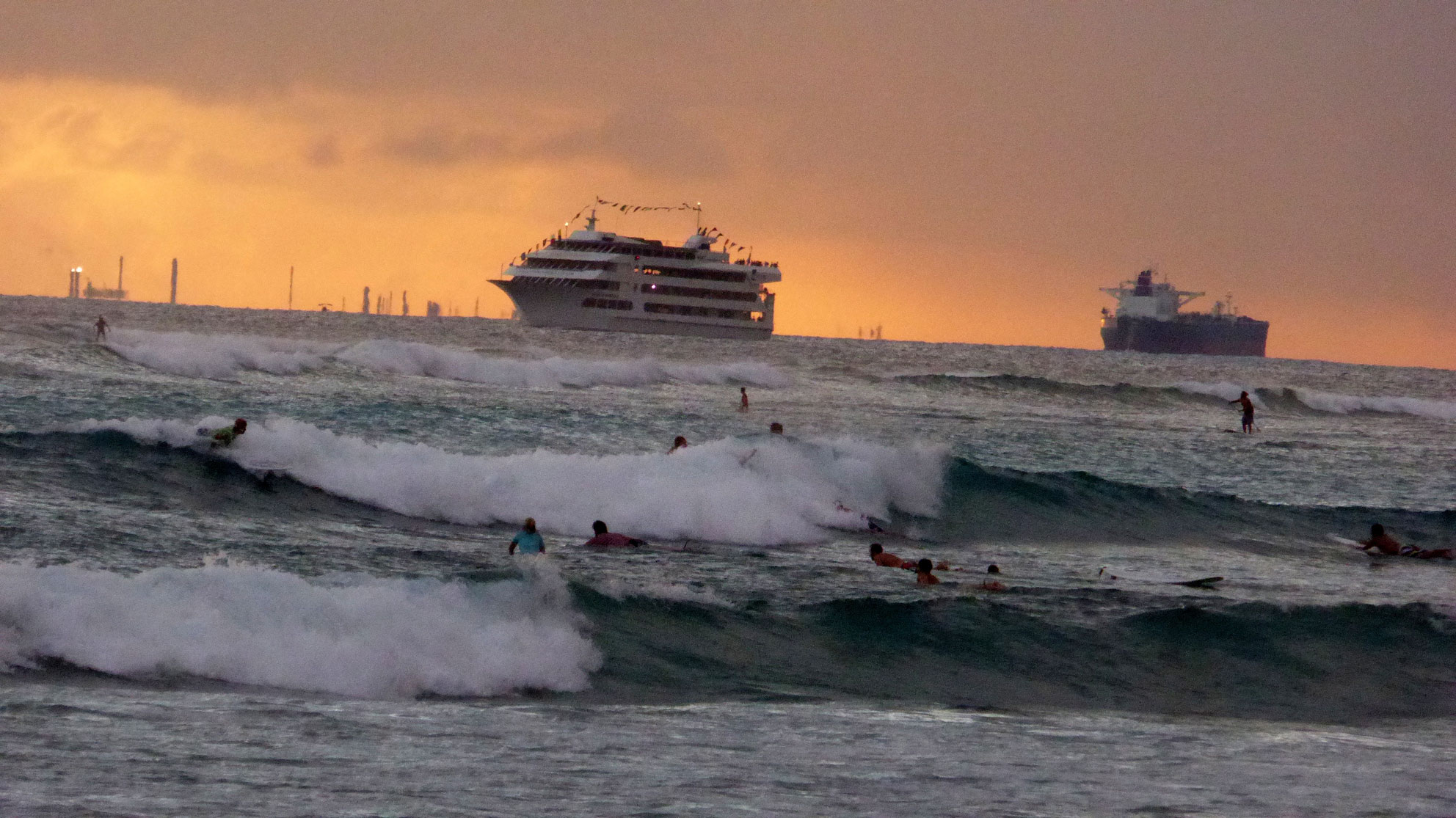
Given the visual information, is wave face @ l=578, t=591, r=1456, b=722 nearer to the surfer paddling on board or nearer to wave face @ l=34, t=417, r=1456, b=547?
wave face @ l=34, t=417, r=1456, b=547

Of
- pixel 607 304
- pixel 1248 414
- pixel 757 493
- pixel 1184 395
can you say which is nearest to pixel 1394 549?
pixel 757 493

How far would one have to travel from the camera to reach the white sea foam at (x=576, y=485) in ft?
68.2

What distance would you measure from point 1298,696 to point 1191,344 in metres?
190

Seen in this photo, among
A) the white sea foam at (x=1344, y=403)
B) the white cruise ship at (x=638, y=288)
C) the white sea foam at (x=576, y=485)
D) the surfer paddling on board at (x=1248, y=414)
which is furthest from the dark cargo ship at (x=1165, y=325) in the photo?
the white sea foam at (x=576, y=485)

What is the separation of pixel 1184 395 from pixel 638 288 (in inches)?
2455

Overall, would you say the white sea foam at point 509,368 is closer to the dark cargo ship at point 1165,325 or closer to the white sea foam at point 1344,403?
the white sea foam at point 1344,403

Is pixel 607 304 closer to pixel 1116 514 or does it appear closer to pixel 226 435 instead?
pixel 1116 514

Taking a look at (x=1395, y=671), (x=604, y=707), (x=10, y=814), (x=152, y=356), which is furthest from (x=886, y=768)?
(x=152, y=356)

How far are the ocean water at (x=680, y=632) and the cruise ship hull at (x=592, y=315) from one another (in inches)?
3567

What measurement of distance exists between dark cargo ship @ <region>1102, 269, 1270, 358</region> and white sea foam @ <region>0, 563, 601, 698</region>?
621 ft

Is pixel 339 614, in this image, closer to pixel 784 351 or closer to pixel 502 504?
pixel 502 504

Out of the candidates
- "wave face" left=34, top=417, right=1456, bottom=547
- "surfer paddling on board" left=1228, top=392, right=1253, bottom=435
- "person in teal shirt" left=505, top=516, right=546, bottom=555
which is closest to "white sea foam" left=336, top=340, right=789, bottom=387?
"surfer paddling on board" left=1228, top=392, right=1253, bottom=435

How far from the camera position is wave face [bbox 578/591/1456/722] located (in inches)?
486

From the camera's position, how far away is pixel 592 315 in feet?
403
